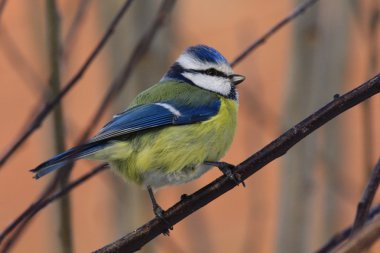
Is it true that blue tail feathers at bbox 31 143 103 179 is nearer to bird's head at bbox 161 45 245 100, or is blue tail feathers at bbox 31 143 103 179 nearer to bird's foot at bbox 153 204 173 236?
bird's foot at bbox 153 204 173 236

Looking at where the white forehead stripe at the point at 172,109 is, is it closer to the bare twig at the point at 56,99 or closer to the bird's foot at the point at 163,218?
the bird's foot at the point at 163,218

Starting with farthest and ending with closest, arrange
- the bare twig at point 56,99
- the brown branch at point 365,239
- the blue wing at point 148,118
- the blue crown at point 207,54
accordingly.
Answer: the blue crown at point 207,54, the blue wing at point 148,118, the bare twig at point 56,99, the brown branch at point 365,239

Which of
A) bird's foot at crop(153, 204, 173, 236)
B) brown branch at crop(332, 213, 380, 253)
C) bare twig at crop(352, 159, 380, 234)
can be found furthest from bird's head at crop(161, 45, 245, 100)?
brown branch at crop(332, 213, 380, 253)

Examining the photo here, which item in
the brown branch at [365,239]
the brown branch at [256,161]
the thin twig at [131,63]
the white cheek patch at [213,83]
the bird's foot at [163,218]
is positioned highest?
the white cheek patch at [213,83]

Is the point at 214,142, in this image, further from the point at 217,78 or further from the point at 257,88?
the point at 257,88

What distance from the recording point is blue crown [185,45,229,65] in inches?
61.6

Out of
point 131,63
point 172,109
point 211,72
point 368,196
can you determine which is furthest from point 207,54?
point 368,196

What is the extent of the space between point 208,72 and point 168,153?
309 mm

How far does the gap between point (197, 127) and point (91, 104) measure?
2483 millimetres

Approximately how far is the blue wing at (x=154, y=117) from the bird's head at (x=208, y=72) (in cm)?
8

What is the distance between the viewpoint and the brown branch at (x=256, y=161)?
3.06 feet

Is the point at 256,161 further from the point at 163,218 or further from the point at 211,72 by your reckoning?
the point at 211,72

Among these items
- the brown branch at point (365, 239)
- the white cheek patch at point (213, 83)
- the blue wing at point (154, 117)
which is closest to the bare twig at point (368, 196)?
the brown branch at point (365, 239)

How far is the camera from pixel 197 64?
64.1 inches
